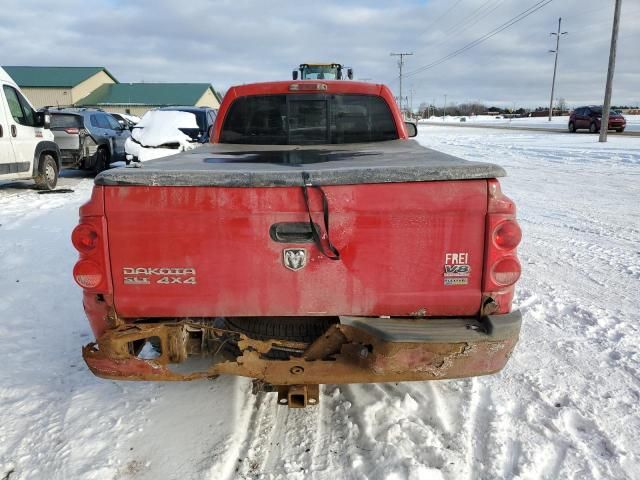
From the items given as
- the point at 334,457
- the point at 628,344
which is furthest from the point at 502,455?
the point at 628,344

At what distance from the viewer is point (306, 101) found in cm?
488

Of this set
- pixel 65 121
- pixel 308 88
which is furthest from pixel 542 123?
pixel 308 88

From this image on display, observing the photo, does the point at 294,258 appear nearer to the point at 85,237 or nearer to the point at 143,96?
the point at 85,237

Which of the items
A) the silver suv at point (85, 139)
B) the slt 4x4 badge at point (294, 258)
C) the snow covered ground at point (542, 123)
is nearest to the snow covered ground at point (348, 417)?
the slt 4x4 badge at point (294, 258)

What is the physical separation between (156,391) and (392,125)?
327 cm

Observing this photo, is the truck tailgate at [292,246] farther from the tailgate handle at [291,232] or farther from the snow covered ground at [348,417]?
the snow covered ground at [348,417]

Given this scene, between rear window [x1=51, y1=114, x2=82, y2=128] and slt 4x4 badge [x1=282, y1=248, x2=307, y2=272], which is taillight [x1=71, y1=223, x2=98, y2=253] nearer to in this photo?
slt 4x4 badge [x1=282, y1=248, x2=307, y2=272]

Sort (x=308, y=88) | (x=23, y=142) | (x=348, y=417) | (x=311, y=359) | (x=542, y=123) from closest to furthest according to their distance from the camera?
(x=311, y=359), (x=348, y=417), (x=308, y=88), (x=23, y=142), (x=542, y=123)

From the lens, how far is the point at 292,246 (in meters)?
2.49

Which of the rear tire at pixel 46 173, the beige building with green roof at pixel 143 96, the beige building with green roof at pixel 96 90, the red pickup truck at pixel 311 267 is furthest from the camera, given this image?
the beige building with green roof at pixel 143 96

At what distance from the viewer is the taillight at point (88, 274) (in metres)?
2.51

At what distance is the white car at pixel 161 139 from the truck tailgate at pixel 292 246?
30.7 feet

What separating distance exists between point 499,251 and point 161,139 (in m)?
10.6

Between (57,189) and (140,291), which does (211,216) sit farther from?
(57,189)
